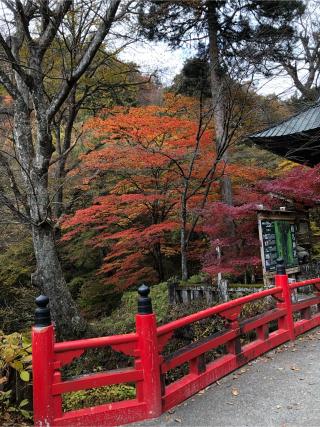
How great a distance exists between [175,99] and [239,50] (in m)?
2.71

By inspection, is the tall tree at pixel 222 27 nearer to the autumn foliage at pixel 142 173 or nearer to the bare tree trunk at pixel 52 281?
the autumn foliage at pixel 142 173

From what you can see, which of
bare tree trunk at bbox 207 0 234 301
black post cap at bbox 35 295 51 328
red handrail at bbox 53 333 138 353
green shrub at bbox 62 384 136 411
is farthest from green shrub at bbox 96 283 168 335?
black post cap at bbox 35 295 51 328

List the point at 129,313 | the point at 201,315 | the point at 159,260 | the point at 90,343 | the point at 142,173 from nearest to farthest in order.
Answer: the point at 90,343
the point at 201,315
the point at 129,313
the point at 142,173
the point at 159,260

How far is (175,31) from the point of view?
12.5 meters

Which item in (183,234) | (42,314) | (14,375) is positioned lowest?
(14,375)

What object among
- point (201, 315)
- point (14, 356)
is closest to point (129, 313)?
point (201, 315)

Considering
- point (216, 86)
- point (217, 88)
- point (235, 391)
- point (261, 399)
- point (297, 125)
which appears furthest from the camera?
point (216, 86)

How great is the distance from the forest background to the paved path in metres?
3.60

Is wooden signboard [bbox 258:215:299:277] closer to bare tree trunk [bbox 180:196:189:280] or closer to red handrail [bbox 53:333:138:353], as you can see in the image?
bare tree trunk [bbox 180:196:189:280]

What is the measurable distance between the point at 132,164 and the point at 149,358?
726cm

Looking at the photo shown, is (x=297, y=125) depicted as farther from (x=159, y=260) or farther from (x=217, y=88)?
(x=159, y=260)

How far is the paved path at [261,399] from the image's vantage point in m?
3.34

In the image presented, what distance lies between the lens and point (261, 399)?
12.3ft

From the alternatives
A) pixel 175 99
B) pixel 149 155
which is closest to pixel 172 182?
pixel 149 155
